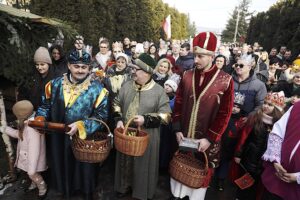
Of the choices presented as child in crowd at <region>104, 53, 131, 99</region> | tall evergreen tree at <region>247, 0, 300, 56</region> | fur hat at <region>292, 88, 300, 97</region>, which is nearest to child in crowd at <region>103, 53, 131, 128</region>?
child in crowd at <region>104, 53, 131, 99</region>

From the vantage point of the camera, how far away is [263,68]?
7480 millimetres

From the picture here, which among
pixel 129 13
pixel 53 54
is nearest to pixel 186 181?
pixel 53 54

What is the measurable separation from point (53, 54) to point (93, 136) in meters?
2.40

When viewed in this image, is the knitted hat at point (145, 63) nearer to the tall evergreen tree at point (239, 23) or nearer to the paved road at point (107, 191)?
the paved road at point (107, 191)

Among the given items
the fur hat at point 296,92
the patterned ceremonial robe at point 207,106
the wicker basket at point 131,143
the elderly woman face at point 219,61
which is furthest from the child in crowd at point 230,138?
the elderly woman face at point 219,61

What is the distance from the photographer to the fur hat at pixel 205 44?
3162 mm

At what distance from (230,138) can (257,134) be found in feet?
1.82

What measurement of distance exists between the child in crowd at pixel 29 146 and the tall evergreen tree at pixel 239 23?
182ft

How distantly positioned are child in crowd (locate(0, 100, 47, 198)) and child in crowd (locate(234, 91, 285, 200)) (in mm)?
2606

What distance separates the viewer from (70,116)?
3.32 m

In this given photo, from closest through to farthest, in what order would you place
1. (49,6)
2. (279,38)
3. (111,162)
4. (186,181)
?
(186,181)
(111,162)
(49,6)
(279,38)

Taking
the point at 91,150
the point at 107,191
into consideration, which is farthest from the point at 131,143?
the point at 107,191

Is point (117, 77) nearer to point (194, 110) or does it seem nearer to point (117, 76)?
point (117, 76)

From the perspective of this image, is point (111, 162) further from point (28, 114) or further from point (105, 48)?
point (105, 48)
